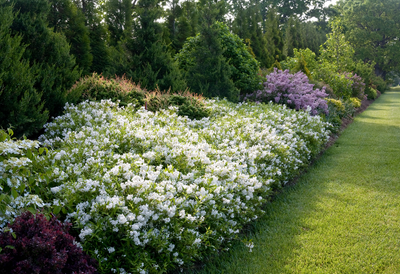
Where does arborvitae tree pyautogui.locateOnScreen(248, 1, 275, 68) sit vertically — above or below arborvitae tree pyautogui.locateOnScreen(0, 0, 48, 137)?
above

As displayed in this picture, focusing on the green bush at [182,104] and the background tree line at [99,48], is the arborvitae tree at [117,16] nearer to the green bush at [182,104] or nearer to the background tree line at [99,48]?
the background tree line at [99,48]

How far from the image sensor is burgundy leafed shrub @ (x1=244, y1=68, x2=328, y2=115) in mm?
10508

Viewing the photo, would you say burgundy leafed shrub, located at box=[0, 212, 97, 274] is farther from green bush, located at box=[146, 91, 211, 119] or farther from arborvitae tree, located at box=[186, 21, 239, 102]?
arborvitae tree, located at box=[186, 21, 239, 102]

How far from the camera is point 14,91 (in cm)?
475

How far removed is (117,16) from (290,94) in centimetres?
850

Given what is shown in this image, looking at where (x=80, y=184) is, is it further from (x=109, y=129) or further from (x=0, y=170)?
(x=109, y=129)

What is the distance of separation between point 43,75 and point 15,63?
0.88 meters

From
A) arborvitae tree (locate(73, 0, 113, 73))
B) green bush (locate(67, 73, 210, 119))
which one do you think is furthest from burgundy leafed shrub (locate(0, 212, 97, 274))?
arborvitae tree (locate(73, 0, 113, 73))

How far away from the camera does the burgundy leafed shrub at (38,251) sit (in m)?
1.96

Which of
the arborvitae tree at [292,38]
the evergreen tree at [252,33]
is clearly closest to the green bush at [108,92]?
the evergreen tree at [252,33]

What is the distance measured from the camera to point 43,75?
18.6ft

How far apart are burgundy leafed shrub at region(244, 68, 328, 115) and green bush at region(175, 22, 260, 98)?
50cm

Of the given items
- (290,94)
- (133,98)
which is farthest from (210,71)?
(133,98)

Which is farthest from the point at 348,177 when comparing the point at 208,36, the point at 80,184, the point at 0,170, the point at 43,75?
the point at 208,36
